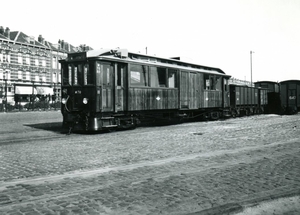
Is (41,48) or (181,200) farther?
(41,48)

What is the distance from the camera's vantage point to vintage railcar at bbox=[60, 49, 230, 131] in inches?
499

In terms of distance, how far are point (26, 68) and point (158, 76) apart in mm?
39170

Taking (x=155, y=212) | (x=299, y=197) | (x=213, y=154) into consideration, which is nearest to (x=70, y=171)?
(x=155, y=212)

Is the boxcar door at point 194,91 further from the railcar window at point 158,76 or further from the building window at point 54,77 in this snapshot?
the building window at point 54,77

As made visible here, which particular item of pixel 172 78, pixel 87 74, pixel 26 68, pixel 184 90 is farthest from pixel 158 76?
pixel 26 68

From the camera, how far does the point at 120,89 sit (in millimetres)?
13539

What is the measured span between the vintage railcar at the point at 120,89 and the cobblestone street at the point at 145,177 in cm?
358

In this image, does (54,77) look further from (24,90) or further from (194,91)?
(194,91)

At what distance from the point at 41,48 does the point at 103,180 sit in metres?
51.5

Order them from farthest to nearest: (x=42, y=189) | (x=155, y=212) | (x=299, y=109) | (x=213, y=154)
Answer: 1. (x=299, y=109)
2. (x=213, y=154)
3. (x=42, y=189)
4. (x=155, y=212)

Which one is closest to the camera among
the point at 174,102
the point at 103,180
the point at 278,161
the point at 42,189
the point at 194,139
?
the point at 42,189

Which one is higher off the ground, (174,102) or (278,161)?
(174,102)

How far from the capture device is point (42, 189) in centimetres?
498

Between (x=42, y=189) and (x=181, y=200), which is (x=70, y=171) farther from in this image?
(x=181, y=200)
